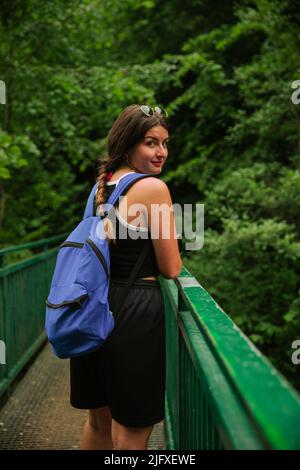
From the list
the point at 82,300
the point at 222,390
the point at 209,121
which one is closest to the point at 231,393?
the point at 222,390

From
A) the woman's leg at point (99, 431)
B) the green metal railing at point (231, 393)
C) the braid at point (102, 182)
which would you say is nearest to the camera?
the green metal railing at point (231, 393)

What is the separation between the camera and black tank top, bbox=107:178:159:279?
2045 millimetres

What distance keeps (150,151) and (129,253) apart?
463 mm

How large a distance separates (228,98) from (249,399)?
8.82 m

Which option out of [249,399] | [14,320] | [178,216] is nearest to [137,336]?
[249,399]

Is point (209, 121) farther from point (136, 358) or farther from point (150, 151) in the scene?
point (136, 358)

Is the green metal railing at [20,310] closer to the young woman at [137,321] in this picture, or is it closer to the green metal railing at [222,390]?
the green metal railing at [222,390]

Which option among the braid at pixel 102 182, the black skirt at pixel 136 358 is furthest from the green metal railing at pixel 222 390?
the braid at pixel 102 182

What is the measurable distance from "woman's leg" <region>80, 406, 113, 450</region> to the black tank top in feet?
2.17

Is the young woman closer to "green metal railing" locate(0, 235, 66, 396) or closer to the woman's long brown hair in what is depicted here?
the woman's long brown hair

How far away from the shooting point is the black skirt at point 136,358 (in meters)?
2.03

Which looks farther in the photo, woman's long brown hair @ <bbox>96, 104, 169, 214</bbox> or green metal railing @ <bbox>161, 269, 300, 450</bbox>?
woman's long brown hair @ <bbox>96, 104, 169, 214</bbox>

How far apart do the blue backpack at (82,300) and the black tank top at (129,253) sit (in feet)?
0.28

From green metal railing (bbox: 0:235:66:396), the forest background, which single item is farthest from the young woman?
the forest background
